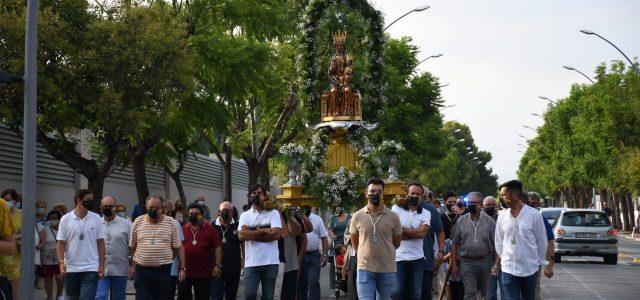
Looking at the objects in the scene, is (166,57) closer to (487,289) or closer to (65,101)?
(65,101)

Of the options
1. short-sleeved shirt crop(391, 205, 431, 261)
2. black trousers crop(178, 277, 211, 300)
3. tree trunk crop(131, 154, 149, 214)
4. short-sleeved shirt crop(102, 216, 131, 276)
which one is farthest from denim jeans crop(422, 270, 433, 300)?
tree trunk crop(131, 154, 149, 214)

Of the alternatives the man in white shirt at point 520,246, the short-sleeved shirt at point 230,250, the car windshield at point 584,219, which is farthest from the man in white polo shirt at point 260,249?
the car windshield at point 584,219

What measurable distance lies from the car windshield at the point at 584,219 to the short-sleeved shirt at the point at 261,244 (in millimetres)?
19176

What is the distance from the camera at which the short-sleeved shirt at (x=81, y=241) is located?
1280 centimetres

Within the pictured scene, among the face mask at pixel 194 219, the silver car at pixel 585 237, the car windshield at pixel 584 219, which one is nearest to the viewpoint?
the face mask at pixel 194 219

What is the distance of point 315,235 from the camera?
648 inches

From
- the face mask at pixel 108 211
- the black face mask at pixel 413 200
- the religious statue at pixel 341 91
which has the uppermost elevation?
the religious statue at pixel 341 91

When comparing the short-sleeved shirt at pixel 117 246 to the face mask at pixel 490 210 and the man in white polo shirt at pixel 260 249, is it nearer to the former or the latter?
the man in white polo shirt at pixel 260 249

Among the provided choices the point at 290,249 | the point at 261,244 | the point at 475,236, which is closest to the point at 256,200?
the point at 261,244

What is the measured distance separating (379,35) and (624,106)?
32.9 m

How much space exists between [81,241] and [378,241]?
10.6 feet

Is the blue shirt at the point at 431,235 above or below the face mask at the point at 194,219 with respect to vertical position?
below

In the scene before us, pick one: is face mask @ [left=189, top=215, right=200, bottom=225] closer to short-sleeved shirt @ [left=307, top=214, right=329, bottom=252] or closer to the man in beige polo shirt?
short-sleeved shirt @ [left=307, top=214, right=329, bottom=252]

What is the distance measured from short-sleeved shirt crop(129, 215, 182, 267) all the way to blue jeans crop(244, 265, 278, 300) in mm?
877
